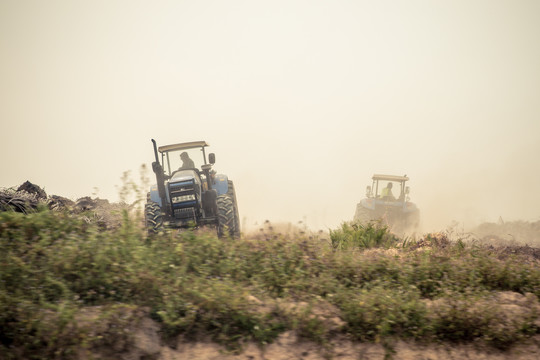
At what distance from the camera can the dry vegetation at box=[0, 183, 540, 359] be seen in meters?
3.14

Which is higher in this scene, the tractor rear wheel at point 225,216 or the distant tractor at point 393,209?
the tractor rear wheel at point 225,216

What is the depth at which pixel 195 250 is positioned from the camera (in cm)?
481

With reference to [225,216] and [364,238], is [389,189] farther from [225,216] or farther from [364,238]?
[225,216]

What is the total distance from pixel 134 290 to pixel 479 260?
471 centimetres

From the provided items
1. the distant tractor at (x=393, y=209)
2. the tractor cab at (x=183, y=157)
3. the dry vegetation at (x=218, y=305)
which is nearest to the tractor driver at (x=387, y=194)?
the distant tractor at (x=393, y=209)

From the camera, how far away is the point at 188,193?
8102 millimetres

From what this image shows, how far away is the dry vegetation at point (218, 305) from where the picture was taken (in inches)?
124

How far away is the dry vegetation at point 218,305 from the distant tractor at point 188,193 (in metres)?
3.14

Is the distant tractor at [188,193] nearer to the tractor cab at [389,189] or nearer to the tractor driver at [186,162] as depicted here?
the tractor driver at [186,162]

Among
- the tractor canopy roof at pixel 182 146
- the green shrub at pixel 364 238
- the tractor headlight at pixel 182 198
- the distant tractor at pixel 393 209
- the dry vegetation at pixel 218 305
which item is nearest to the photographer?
the dry vegetation at pixel 218 305

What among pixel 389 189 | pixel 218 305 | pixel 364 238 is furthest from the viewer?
pixel 389 189

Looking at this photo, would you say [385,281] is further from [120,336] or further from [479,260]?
[120,336]

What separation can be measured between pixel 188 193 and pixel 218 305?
4816 millimetres

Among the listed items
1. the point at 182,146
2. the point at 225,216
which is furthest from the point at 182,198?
the point at 182,146
